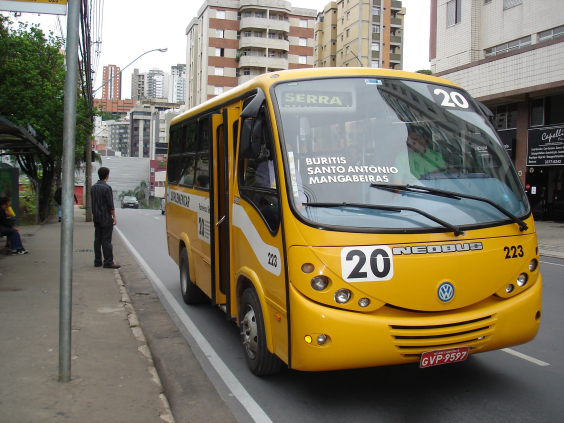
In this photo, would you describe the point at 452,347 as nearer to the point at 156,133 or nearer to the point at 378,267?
the point at 378,267

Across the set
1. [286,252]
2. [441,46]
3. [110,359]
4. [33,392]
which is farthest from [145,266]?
[441,46]

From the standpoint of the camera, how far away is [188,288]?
7.84 meters

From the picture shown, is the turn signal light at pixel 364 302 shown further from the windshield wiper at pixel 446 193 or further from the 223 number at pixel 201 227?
the 223 number at pixel 201 227

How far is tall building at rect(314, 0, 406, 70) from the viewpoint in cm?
7519

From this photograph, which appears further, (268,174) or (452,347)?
(268,174)

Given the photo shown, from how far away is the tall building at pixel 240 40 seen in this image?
70.4 meters

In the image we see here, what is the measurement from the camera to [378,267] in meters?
3.84

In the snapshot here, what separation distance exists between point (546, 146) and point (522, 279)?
22.6 metres

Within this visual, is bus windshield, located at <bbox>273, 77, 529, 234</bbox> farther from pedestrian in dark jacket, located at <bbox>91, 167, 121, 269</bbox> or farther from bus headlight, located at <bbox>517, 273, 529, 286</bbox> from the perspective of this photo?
pedestrian in dark jacket, located at <bbox>91, 167, 121, 269</bbox>

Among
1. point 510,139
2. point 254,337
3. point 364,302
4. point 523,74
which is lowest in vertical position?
point 254,337

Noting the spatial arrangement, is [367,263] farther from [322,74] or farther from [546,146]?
[546,146]

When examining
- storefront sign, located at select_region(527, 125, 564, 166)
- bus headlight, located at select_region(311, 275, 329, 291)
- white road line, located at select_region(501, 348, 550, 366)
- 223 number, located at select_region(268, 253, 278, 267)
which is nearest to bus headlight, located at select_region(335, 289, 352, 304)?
bus headlight, located at select_region(311, 275, 329, 291)

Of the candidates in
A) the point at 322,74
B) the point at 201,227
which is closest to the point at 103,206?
the point at 201,227

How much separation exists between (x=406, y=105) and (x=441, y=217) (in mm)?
1130
